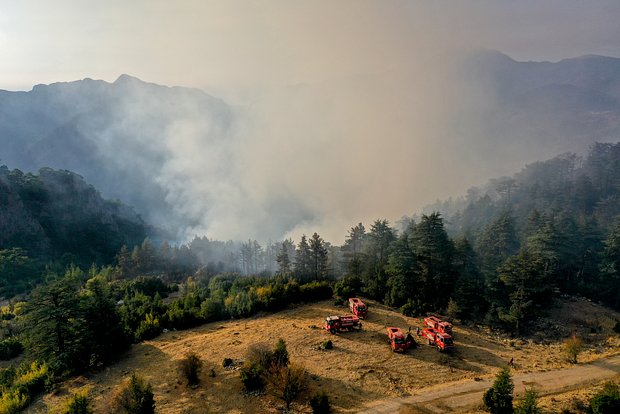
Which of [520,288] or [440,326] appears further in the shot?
[520,288]

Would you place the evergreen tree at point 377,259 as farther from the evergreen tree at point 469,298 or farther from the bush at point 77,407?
the bush at point 77,407

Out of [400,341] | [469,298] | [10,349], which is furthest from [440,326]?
[10,349]

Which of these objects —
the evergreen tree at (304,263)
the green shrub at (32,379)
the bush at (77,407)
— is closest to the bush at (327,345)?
the bush at (77,407)

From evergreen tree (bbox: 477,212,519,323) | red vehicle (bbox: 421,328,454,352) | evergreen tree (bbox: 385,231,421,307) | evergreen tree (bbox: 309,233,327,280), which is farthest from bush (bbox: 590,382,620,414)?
evergreen tree (bbox: 309,233,327,280)

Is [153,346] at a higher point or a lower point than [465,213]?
lower

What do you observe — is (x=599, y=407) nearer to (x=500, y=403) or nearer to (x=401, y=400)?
(x=500, y=403)

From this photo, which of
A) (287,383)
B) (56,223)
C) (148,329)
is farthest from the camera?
(56,223)

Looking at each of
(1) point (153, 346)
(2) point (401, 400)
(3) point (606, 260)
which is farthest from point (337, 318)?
(3) point (606, 260)

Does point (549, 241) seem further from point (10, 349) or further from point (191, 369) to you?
point (10, 349)
